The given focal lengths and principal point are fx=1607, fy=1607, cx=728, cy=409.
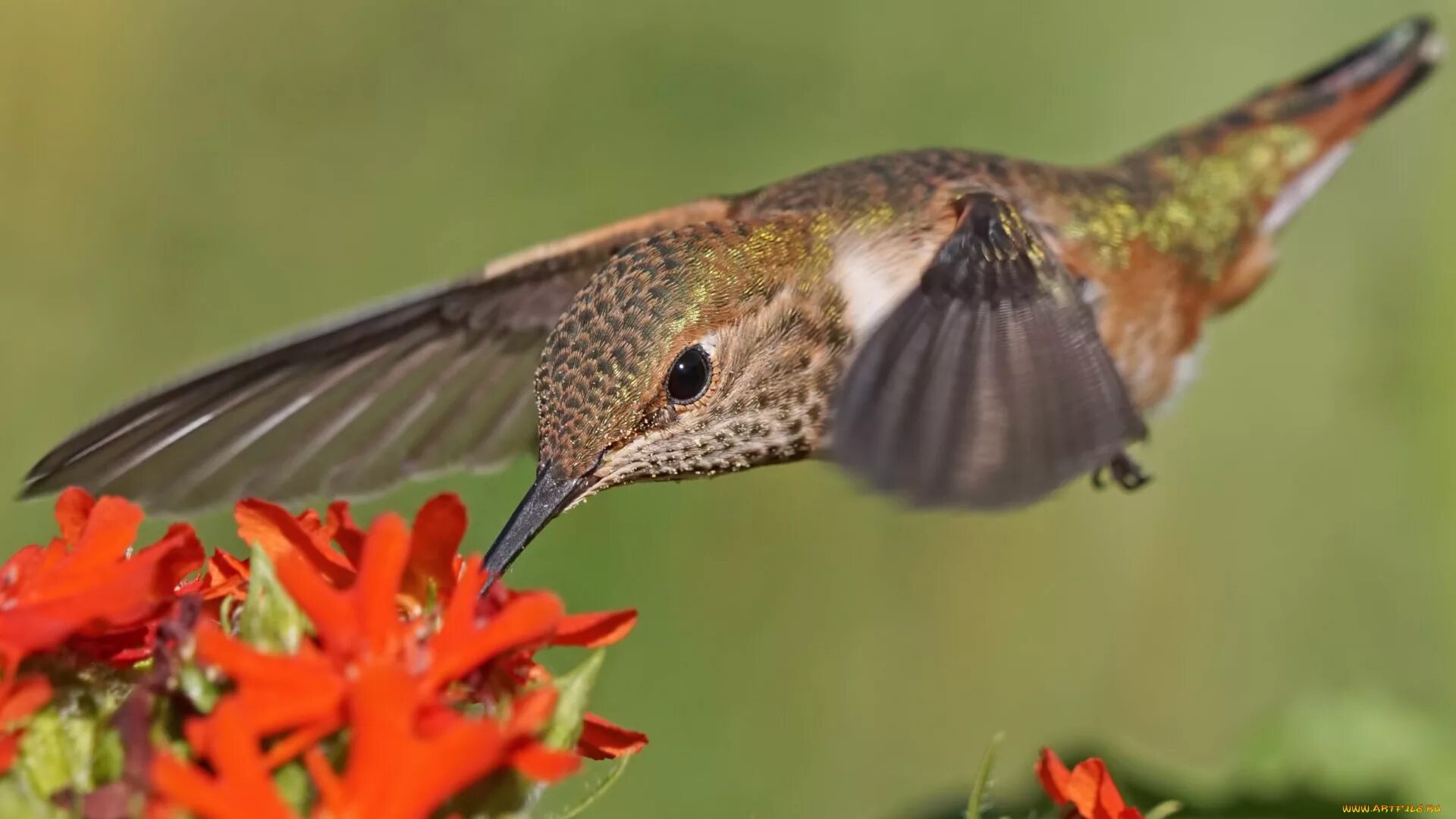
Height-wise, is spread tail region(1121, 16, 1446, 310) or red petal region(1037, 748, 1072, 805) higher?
spread tail region(1121, 16, 1446, 310)

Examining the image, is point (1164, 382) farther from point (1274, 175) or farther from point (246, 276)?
point (246, 276)

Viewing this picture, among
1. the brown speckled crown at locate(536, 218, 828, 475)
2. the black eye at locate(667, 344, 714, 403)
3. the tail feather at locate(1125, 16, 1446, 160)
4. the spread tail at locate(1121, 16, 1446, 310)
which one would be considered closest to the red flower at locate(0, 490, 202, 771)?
the brown speckled crown at locate(536, 218, 828, 475)

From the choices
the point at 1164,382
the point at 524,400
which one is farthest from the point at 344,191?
the point at 1164,382

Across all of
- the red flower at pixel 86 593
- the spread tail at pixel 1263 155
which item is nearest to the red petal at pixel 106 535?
the red flower at pixel 86 593

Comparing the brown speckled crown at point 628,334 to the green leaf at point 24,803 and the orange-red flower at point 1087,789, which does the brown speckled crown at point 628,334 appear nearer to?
the orange-red flower at point 1087,789

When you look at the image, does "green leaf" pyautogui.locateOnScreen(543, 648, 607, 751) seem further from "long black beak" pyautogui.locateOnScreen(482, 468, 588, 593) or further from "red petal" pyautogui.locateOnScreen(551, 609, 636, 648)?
"long black beak" pyautogui.locateOnScreen(482, 468, 588, 593)

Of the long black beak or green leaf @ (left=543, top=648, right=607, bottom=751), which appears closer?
green leaf @ (left=543, top=648, right=607, bottom=751)

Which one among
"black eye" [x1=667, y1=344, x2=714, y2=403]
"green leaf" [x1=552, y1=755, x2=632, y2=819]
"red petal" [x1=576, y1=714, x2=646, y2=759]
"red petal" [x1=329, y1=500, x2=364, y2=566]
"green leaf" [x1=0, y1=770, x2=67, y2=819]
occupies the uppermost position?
"black eye" [x1=667, y1=344, x2=714, y2=403]
